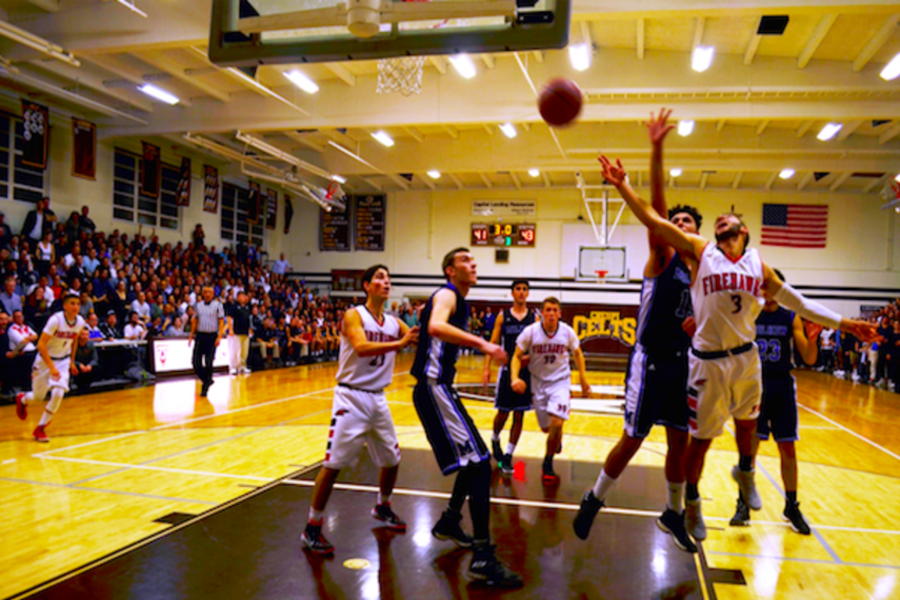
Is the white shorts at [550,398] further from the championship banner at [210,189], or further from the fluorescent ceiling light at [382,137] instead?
the championship banner at [210,189]

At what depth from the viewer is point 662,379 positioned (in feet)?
13.6

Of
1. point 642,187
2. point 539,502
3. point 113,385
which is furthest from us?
point 642,187

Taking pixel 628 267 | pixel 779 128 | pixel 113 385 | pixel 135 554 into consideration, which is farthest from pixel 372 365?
pixel 628 267

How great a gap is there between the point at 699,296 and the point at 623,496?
8.94 ft

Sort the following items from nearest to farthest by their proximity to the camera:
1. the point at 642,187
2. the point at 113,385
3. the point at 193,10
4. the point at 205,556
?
the point at 205,556 < the point at 193,10 < the point at 113,385 < the point at 642,187

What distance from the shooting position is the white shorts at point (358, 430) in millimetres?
4461

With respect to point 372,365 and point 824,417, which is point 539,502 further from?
point 824,417

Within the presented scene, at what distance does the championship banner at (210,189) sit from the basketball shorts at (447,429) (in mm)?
20470

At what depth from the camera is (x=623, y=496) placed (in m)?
5.91

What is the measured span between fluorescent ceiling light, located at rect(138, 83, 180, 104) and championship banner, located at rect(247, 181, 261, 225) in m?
9.06

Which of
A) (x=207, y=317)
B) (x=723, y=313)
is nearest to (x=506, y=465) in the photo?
(x=723, y=313)

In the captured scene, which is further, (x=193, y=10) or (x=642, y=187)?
(x=642, y=187)

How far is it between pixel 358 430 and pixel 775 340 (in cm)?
350

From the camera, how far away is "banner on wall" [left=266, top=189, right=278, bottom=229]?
27.3 metres
